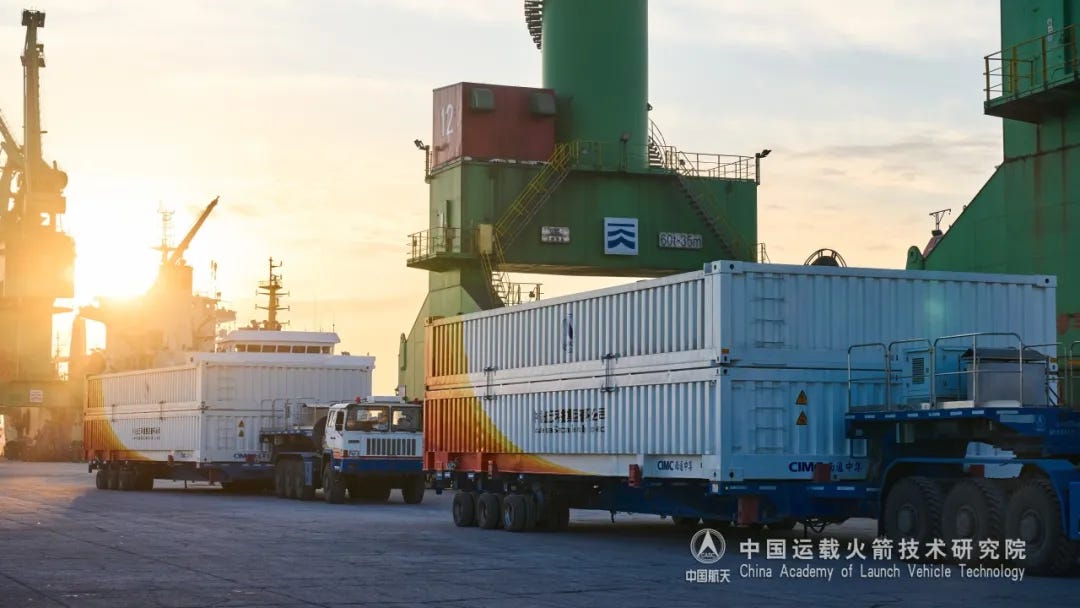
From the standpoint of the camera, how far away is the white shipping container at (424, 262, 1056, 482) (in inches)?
826

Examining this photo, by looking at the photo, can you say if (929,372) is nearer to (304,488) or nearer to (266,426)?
(304,488)

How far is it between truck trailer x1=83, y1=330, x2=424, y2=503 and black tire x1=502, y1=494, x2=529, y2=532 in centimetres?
1121

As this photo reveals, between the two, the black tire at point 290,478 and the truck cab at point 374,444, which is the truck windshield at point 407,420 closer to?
the truck cab at point 374,444

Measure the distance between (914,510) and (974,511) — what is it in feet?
3.72

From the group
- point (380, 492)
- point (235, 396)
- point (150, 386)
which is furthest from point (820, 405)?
point (150, 386)

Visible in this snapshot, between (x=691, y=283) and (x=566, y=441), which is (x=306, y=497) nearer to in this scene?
(x=566, y=441)

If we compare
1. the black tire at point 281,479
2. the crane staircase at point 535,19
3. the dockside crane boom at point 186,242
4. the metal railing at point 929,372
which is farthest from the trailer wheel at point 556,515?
the dockside crane boom at point 186,242

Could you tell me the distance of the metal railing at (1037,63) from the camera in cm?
3622

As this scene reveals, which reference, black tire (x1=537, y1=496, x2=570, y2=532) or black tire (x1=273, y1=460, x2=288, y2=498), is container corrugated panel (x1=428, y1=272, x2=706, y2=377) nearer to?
black tire (x1=537, y1=496, x2=570, y2=532)

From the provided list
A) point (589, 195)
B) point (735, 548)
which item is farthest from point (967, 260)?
point (589, 195)

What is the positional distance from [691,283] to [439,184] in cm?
4266

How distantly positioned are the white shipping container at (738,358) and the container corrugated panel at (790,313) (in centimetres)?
2

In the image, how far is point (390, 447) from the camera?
37688mm

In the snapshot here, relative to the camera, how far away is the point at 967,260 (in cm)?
4075
